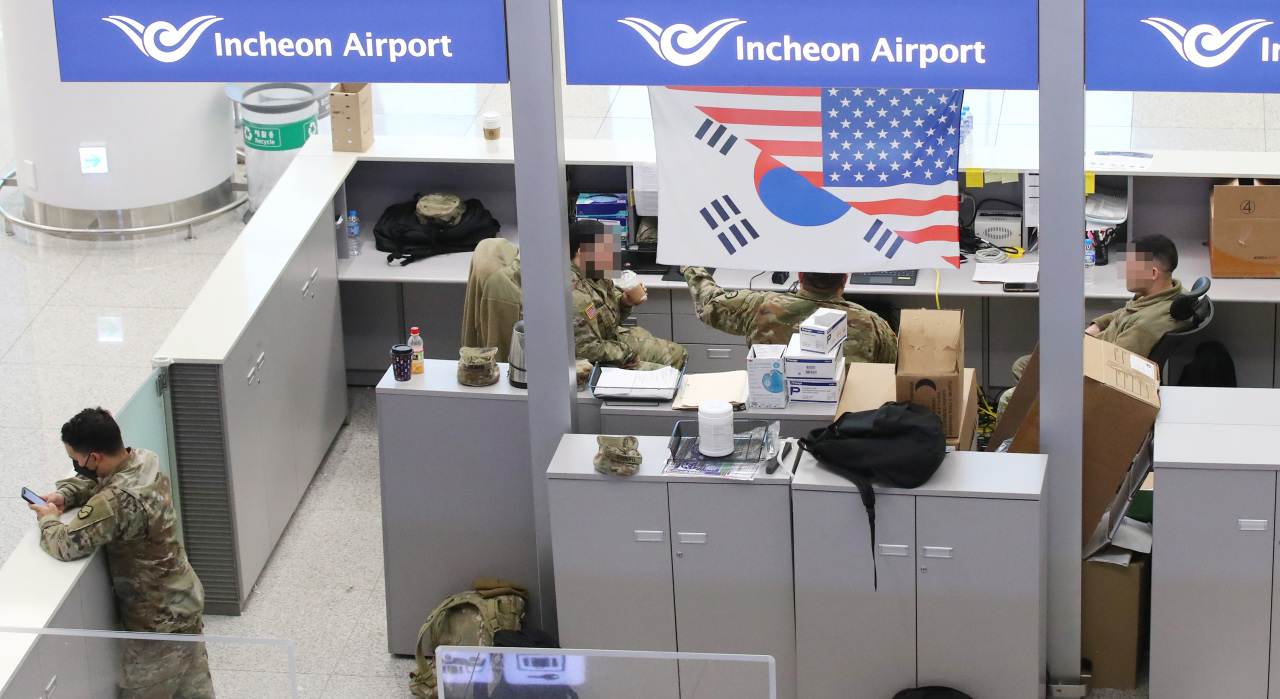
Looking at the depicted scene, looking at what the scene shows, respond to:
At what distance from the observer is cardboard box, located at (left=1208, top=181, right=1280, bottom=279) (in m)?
7.43

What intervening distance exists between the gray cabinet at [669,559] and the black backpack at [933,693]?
0.40 metres

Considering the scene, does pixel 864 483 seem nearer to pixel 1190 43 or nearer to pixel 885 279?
pixel 1190 43

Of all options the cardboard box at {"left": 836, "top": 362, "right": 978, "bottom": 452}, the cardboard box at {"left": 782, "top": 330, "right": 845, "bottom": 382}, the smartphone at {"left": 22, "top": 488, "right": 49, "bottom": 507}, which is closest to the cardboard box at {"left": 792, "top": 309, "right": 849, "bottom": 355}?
the cardboard box at {"left": 782, "top": 330, "right": 845, "bottom": 382}

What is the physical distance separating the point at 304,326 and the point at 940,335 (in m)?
2.97

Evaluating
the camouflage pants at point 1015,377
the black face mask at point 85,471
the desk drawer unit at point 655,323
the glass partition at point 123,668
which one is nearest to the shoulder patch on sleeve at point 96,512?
the black face mask at point 85,471

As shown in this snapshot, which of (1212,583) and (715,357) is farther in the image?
(715,357)

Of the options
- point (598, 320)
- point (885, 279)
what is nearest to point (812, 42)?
point (598, 320)

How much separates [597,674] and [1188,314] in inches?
143

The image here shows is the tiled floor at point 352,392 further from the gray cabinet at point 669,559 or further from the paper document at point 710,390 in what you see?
the paper document at point 710,390

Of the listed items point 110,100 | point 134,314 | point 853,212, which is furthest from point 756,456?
point 110,100

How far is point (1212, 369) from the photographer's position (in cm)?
735

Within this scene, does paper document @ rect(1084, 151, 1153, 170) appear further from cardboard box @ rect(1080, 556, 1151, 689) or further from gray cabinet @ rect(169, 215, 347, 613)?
gray cabinet @ rect(169, 215, 347, 613)

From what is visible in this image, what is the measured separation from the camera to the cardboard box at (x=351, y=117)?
806 cm

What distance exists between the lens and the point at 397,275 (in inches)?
309
